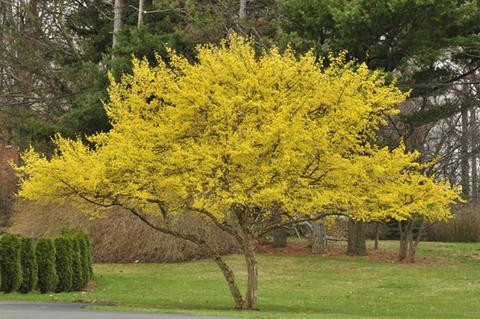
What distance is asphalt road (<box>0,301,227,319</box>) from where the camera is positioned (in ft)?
41.3

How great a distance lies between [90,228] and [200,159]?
15.2m

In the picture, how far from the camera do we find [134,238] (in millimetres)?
28516

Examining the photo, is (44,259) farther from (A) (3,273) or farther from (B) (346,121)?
(B) (346,121)

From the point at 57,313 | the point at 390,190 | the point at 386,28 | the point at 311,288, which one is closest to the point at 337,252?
the point at 311,288

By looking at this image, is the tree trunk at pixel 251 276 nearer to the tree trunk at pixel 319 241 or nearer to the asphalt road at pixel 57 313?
the asphalt road at pixel 57 313

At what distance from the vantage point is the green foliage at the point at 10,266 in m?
18.5

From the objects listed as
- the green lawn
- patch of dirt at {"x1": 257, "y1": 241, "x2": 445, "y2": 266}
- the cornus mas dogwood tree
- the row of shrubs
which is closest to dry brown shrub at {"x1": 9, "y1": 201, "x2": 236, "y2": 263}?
the green lawn

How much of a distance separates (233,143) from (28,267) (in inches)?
288

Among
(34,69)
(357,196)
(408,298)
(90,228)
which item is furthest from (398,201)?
(34,69)

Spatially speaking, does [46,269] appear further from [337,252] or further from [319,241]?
[337,252]

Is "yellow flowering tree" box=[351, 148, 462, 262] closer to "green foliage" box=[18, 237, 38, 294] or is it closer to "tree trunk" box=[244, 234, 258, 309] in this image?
"tree trunk" box=[244, 234, 258, 309]

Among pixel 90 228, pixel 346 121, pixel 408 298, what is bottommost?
pixel 408 298

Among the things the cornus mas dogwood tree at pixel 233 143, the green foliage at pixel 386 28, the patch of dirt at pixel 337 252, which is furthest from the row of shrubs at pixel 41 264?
the patch of dirt at pixel 337 252

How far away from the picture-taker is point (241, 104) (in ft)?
49.0
